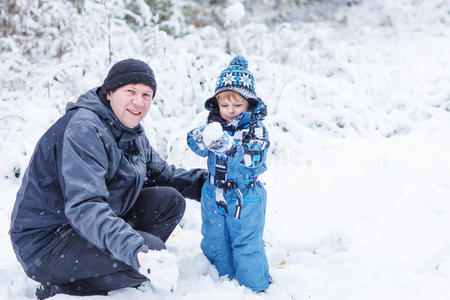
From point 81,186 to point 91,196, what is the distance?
0.07m

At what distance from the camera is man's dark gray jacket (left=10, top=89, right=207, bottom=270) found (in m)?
1.62

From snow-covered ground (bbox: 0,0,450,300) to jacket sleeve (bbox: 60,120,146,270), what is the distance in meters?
0.60

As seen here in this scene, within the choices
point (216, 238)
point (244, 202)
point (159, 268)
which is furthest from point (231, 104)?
point (159, 268)

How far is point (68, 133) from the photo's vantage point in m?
1.74

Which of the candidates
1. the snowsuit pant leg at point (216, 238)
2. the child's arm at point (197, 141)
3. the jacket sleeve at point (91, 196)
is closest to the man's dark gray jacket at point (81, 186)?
the jacket sleeve at point (91, 196)

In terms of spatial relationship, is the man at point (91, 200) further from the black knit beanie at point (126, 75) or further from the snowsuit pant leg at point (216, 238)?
the snowsuit pant leg at point (216, 238)

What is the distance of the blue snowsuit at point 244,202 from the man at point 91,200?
0.50 meters

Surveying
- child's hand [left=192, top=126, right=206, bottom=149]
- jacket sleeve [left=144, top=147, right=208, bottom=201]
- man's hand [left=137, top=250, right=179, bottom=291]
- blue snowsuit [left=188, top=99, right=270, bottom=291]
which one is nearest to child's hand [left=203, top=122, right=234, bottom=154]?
blue snowsuit [left=188, top=99, right=270, bottom=291]

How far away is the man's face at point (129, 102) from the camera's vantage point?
1.96m

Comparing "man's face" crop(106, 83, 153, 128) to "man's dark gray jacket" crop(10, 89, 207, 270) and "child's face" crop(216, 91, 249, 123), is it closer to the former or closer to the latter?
"man's dark gray jacket" crop(10, 89, 207, 270)

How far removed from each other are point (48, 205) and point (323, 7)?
30.0 ft

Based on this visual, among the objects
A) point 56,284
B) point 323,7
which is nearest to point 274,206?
point 56,284

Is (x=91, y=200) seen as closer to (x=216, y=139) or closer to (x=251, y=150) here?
(x=216, y=139)

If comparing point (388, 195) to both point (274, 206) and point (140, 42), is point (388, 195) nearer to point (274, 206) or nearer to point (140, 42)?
point (274, 206)
